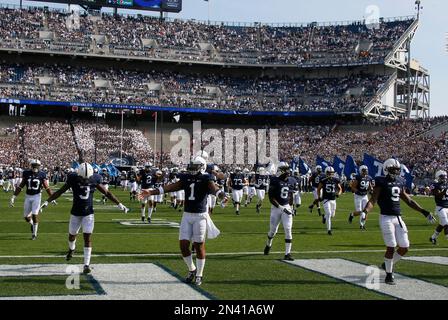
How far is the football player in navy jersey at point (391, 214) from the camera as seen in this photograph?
399 inches

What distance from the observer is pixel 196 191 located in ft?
32.7

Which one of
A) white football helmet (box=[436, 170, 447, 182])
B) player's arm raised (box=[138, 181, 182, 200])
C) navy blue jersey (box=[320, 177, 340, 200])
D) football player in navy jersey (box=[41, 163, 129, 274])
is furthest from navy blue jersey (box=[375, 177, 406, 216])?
navy blue jersey (box=[320, 177, 340, 200])

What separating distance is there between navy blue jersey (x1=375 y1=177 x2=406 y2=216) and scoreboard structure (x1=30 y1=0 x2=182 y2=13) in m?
63.1

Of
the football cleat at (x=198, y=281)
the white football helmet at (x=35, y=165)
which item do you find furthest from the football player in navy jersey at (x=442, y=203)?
the white football helmet at (x=35, y=165)

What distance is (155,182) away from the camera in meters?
23.4

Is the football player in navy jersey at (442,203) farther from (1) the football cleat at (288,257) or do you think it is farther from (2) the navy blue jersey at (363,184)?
(1) the football cleat at (288,257)

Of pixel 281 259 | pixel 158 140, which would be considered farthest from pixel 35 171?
pixel 158 140

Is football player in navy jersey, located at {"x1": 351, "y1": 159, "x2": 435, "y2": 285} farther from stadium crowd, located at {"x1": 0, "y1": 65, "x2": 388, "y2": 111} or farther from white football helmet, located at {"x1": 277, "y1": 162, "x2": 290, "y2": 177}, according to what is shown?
stadium crowd, located at {"x1": 0, "y1": 65, "x2": 388, "y2": 111}

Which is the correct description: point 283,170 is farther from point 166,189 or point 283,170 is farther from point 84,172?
point 84,172

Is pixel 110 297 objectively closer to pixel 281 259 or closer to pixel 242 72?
pixel 281 259

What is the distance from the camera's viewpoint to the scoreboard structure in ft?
225

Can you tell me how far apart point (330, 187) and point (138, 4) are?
2220 inches

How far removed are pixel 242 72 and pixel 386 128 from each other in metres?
19.4

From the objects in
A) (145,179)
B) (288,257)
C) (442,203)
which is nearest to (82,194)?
(288,257)
